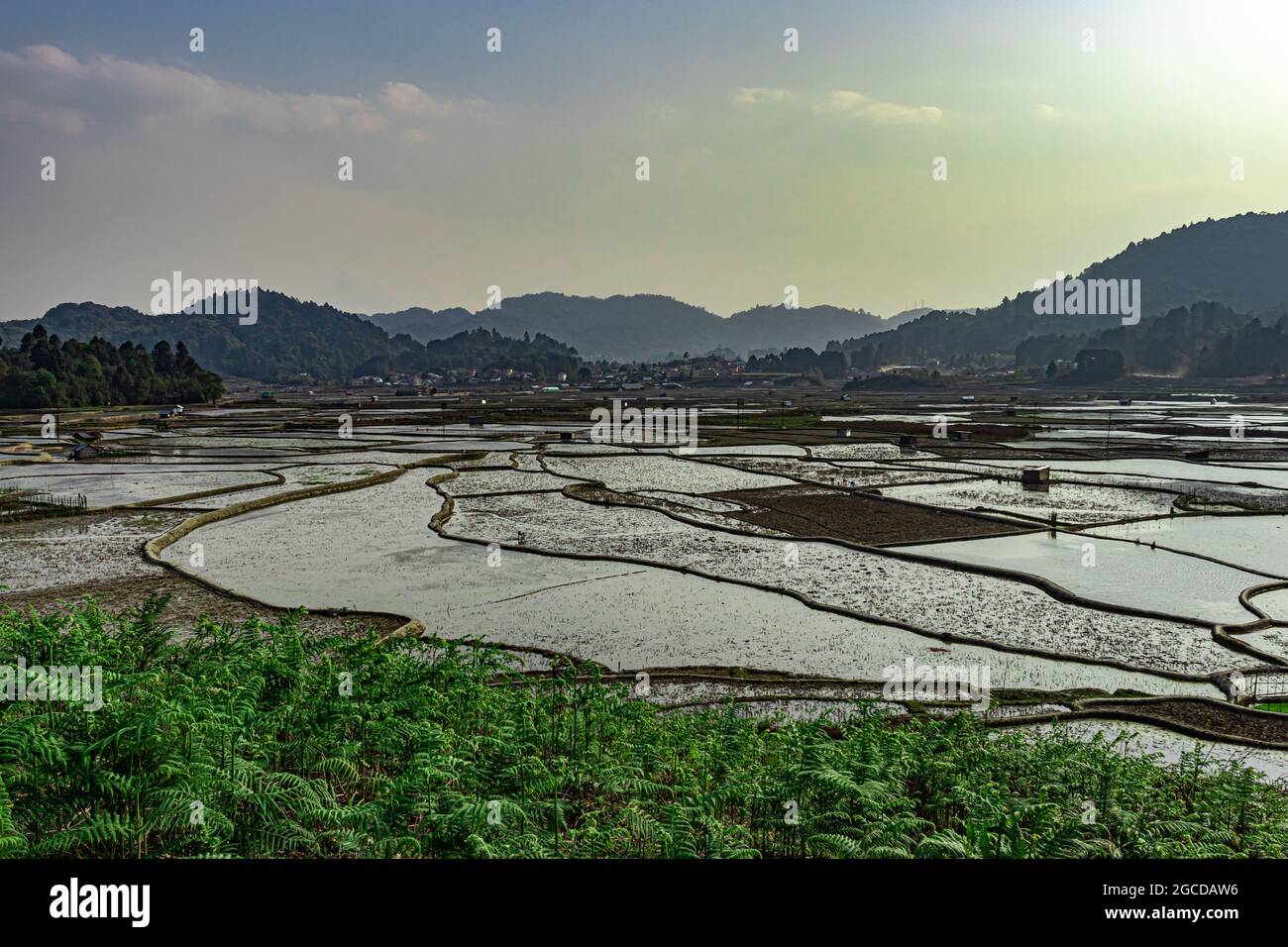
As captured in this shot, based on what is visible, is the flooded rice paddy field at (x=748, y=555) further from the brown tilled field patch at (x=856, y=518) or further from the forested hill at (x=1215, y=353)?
the forested hill at (x=1215, y=353)

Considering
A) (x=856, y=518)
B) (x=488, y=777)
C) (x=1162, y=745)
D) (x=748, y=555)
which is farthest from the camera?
(x=856, y=518)

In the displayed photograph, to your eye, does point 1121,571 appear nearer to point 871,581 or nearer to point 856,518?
point 871,581

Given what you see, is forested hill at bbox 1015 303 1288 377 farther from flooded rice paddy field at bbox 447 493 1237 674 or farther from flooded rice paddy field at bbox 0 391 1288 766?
flooded rice paddy field at bbox 447 493 1237 674

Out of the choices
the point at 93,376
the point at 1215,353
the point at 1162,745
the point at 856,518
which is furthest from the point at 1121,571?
the point at 1215,353

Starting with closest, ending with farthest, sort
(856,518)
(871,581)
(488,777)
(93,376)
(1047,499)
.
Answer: (488,777), (871,581), (856,518), (1047,499), (93,376)

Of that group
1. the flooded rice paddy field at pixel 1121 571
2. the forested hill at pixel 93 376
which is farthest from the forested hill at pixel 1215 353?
the forested hill at pixel 93 376
